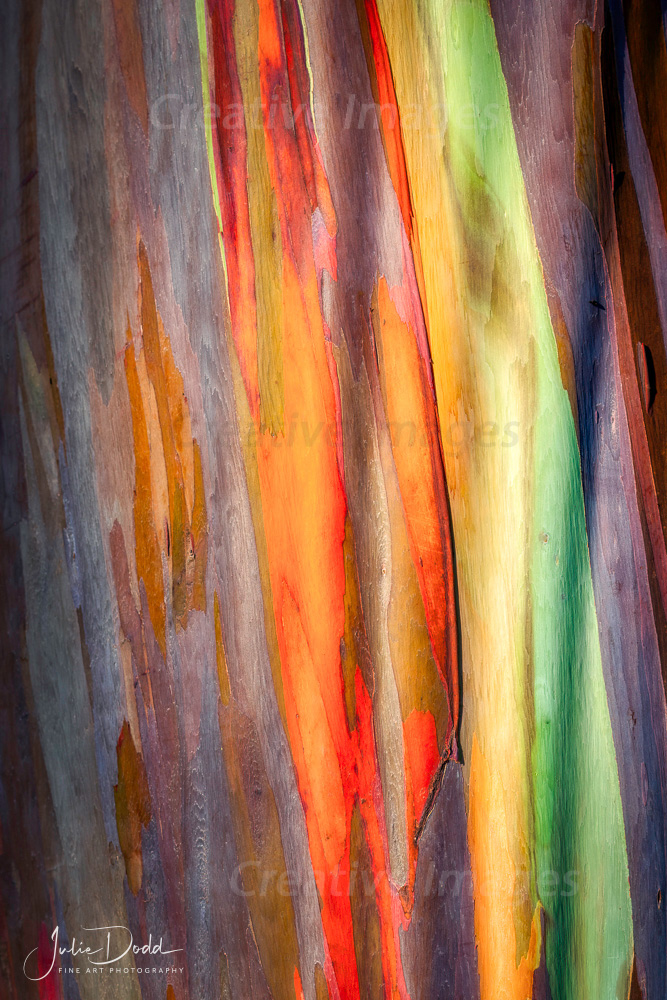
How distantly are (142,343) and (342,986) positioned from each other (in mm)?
517

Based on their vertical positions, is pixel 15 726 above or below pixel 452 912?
above

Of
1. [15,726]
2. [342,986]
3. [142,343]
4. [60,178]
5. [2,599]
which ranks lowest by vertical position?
[342,986]

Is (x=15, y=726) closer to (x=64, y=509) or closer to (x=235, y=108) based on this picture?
(x=64, y=509)

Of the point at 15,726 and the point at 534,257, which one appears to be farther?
the point at 15,726

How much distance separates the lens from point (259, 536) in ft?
1.71

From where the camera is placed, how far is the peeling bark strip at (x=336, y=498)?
0.47m

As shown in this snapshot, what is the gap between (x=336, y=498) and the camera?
508mm

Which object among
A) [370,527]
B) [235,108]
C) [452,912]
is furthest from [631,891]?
[235,108]
